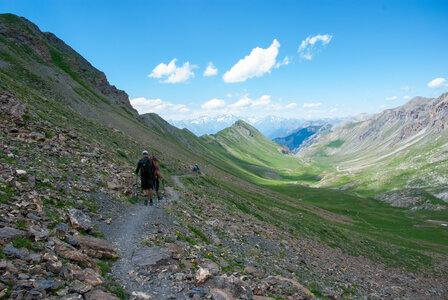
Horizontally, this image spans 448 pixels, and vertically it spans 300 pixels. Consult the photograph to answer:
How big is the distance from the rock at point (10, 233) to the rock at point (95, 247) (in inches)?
87.9

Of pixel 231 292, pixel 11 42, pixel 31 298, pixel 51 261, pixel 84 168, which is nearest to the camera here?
pixel 31 298

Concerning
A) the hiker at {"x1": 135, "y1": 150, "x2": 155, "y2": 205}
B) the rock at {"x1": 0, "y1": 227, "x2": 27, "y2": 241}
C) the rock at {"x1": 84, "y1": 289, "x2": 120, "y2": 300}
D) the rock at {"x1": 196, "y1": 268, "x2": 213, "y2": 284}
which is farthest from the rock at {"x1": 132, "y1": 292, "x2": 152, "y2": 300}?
the hiker at {"x1": 135, "y1": 150, "x2": 155, "y2": 205}

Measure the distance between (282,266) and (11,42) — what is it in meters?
98.0

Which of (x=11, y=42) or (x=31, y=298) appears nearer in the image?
(x=31, y=298)

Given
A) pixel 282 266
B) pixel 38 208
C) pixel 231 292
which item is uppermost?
pixel 38 208

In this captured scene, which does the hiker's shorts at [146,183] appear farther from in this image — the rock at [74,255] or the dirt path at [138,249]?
the rock at [74,255]

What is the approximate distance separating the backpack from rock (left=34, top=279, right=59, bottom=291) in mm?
12920

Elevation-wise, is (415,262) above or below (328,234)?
below

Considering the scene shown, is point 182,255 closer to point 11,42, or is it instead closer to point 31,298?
point 31,298

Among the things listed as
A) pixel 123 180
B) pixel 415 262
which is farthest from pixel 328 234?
pixel 123 180

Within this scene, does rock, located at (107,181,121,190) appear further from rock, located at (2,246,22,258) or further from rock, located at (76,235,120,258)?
rock, located at (2,246,22,258)

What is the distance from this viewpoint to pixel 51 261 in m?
8.14

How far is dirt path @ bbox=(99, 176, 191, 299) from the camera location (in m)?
9.62

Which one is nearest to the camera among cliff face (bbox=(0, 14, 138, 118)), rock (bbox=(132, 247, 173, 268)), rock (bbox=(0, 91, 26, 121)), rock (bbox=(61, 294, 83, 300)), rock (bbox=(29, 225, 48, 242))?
rock (bbox=(61, 294, 83, 300))
